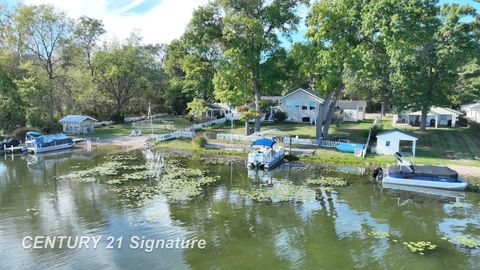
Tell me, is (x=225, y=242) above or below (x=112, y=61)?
below

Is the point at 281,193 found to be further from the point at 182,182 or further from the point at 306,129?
the point at 306,129

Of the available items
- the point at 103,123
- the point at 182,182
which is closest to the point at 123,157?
the point at 182,182

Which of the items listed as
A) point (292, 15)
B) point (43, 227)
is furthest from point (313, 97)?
point (43, 227)

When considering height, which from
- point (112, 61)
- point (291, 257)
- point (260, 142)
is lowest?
point (291, 257)

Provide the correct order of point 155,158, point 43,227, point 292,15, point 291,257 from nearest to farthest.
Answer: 1. point 291,257
2. point 43,227
3. point 155,158
4. point 292,15

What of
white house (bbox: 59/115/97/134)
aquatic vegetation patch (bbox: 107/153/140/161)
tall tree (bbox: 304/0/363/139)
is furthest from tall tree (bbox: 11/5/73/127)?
tall tree (bbox: 304/0/363/139)

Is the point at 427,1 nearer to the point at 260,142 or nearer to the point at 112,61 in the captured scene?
the point at 260,142

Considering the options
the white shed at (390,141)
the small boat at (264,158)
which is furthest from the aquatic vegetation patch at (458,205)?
the small boat at (264,158)

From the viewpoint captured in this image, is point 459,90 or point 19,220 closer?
point 19,220

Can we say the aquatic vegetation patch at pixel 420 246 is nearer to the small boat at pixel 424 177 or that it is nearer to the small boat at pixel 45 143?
the small boat at pixel 424 177
